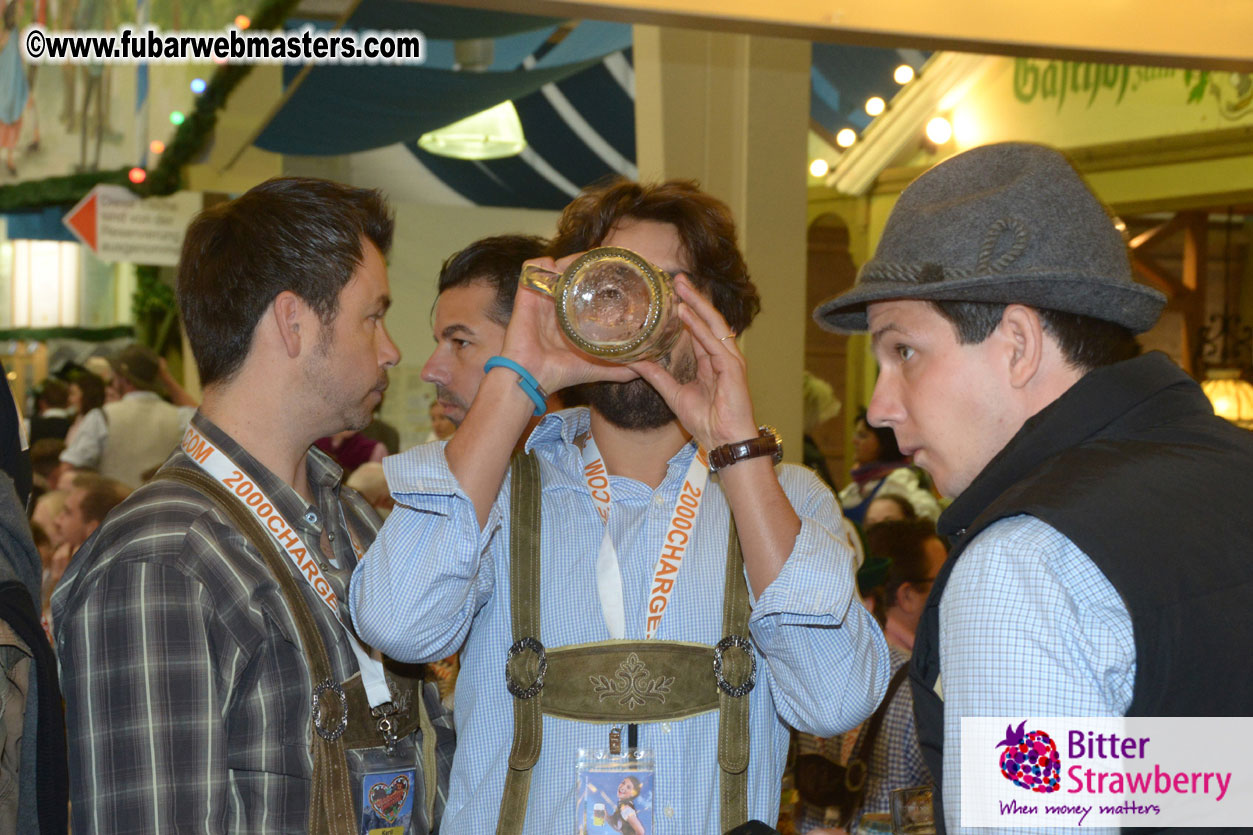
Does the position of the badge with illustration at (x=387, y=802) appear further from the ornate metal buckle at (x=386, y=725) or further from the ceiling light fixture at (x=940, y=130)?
the ceiling light fixture at (x=940, y=130)

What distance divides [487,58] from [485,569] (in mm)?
7111

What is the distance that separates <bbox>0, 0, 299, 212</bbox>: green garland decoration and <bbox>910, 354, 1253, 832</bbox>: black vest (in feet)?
23.1

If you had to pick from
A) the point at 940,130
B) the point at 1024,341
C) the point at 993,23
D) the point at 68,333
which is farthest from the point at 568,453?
the point at 940,130

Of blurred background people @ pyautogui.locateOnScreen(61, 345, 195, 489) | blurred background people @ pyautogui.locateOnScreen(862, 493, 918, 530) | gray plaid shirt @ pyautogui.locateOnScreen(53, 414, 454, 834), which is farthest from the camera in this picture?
blurred background people @ pyautogui.locateOnScreen(61, 345, 195, 489)

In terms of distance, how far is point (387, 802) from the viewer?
176 centimetres

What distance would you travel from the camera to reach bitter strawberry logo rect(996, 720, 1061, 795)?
3.55 ft

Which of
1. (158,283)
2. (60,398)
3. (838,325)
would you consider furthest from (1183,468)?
(158,283)

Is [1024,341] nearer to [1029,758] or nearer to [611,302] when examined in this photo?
[1029,758]

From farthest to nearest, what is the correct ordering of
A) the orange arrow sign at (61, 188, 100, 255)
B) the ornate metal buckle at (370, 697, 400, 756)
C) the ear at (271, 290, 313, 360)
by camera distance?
the orange arrow sign at (61, 188, 100, 255) → the ear at (271, 290, 313, 360) → the ornate metal buckle at (370, 697, 400, 756)

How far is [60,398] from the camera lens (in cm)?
664

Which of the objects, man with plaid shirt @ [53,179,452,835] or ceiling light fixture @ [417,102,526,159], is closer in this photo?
man with plaid shirt @ [53,179,452,835]

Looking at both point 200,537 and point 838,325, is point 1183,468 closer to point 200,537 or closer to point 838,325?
point 838,325

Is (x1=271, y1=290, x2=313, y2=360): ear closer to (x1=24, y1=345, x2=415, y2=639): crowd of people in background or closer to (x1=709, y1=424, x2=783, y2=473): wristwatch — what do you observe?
(x1=709, y1=424, x2=783, y2=473): wristwatch

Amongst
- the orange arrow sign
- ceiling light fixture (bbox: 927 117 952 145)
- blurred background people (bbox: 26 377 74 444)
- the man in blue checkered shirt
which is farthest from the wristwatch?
ceiling light fixture (bbox: 927 117 952 145)
